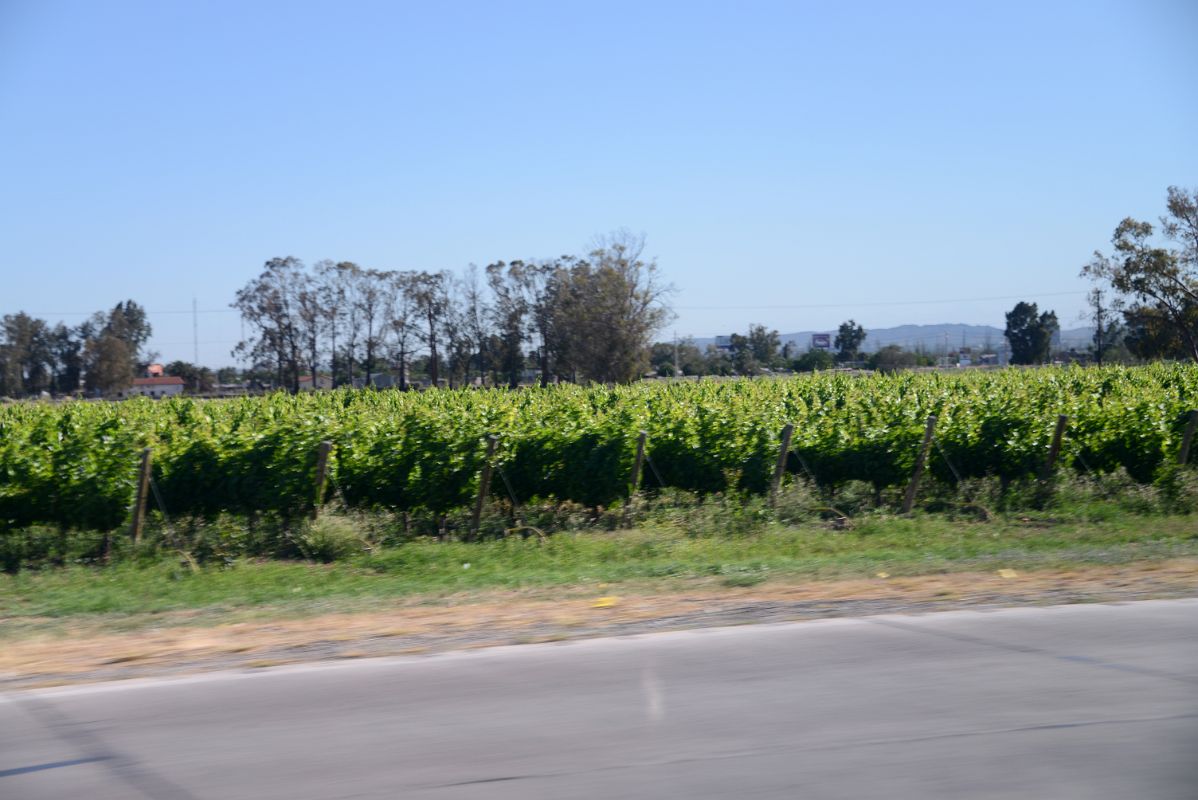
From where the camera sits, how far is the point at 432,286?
284 ft

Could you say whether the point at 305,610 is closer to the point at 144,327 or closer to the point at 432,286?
the point at 432,286

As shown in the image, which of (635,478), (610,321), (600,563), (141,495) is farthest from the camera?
(610,321)

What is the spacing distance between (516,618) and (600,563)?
12.1 ft

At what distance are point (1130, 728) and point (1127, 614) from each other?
2.64 m

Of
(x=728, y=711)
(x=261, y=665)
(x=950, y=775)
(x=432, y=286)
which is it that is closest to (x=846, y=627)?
(x=728, y=711)

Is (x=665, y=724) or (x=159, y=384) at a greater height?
(x=159, y=384)

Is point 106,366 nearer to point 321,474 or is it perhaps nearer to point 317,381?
point 317,381

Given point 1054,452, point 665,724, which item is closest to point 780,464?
point 1054,452

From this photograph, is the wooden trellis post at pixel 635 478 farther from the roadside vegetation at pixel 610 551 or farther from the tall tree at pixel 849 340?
the tall tree at pixel 849 340

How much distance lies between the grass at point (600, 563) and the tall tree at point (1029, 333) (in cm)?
9088

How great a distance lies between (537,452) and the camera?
15.1 meters

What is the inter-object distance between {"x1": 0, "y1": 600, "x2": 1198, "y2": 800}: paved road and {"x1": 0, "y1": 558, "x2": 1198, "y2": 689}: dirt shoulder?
2.06 ft

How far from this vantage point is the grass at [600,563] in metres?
9.68

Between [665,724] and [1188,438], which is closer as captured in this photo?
[665,724]
